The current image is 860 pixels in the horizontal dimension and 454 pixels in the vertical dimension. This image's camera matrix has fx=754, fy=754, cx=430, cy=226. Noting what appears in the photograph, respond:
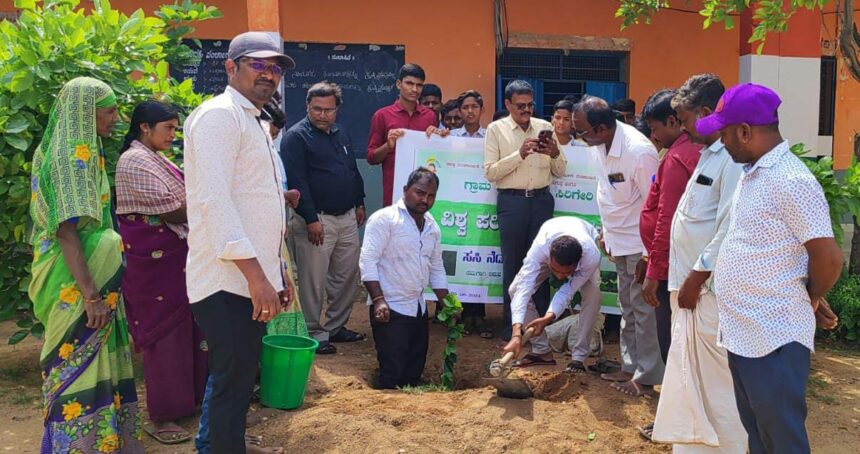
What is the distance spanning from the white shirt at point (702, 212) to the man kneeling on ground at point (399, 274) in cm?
191

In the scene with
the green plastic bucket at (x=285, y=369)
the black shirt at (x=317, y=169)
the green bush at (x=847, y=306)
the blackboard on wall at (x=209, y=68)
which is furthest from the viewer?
the blackboard on wall at (x=209, y=68)

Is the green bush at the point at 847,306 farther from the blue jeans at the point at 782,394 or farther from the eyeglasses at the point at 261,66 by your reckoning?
the eyeglasses at the point at 261,66

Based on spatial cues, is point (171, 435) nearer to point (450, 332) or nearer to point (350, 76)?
point (450, 332)

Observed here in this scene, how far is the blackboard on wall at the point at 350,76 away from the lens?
867 centimetres

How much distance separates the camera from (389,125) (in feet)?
21.0

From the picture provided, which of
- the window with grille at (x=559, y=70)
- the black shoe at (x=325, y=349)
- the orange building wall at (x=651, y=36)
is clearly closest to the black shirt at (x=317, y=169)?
the black shoe at (x=325, y=349)

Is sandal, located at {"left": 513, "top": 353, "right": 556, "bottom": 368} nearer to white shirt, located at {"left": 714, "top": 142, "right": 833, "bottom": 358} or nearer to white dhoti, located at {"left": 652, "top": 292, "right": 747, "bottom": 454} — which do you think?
white dhoti, located at {"left": 652, "top": 292, "right": 747, "bottom": 454}

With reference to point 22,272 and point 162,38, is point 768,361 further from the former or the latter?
point 22,272

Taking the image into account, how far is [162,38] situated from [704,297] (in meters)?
3.46

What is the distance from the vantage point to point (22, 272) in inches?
181

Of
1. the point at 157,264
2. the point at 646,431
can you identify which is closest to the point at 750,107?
the point at 646,431

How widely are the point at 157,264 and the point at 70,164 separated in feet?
2.52

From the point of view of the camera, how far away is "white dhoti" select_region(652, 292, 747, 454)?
11.3 feet

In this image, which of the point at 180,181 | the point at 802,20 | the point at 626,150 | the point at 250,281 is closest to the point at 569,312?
the point at 626,150
